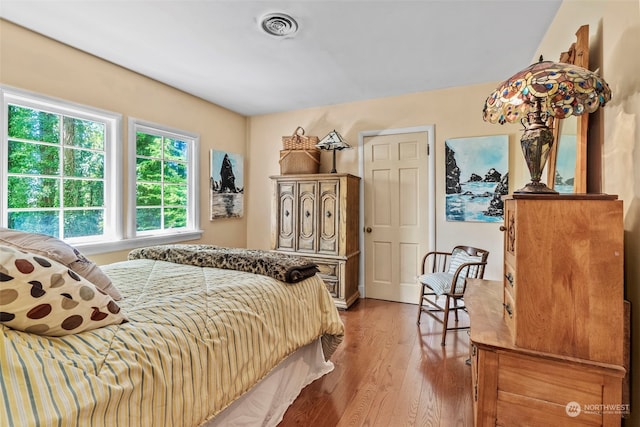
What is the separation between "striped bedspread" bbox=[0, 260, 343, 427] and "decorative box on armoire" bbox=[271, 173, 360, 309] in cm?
163

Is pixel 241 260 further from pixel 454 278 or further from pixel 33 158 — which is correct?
pixel 33 158

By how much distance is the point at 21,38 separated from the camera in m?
2.24

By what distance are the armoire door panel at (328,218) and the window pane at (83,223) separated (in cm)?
226

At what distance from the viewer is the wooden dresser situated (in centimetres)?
100

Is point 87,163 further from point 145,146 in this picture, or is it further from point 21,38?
point 21,38

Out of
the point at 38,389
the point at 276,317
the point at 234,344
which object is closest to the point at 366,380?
the point at 276,317

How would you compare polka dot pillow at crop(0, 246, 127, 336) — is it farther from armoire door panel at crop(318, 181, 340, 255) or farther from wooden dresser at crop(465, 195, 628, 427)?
armoire door panel at crop(318, 181, 340, 255)

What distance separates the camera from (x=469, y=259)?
2852 mm

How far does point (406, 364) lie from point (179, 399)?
5.80 ft

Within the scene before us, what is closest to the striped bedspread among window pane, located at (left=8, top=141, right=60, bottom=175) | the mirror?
window pane, located at (left=8, top=141, right=60, bottom=175)

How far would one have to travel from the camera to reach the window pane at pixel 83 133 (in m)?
2.62

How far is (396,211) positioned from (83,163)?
3.32m

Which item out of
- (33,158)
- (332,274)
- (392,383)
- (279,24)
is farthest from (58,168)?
(392,383)

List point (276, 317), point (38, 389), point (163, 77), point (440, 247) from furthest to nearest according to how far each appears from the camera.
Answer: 1. point (440, 247)
2. point (163, 77)
3. point (276, 317)
4. point (38, 389)
